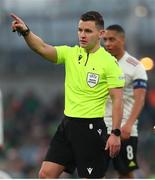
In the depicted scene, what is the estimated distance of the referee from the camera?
11.5m

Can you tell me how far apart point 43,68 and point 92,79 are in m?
17.0

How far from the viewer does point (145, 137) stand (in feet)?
74.4

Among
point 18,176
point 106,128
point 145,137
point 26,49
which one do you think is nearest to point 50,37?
point 26,49

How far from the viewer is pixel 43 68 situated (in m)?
28.4

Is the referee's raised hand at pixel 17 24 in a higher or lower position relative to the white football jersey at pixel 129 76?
higher

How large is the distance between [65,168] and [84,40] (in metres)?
1.47

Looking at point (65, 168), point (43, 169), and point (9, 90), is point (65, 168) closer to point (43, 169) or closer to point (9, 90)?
point (43, 169)

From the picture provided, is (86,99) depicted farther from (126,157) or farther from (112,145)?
(126,157)

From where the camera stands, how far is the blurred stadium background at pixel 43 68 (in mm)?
24578

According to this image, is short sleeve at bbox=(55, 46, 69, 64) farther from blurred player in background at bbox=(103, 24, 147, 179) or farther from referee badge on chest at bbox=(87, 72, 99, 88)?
blurred player in background at bbox=(103, 24, 147, 179)

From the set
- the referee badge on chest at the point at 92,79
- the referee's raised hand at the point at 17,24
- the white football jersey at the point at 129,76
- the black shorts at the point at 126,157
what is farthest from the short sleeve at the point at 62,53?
the black shorts at the point at 126,157

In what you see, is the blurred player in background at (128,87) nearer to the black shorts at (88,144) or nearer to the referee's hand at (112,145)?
the black shorts at (88,144)

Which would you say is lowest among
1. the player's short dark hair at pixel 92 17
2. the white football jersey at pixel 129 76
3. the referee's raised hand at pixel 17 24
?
the white football jersey at pixel 129 76

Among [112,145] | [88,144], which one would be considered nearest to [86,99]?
[88,144]
